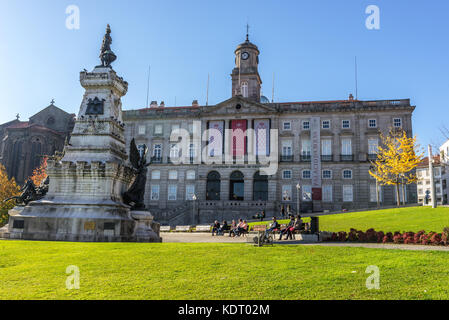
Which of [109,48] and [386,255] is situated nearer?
[386,255]

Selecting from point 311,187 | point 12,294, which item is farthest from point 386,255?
point 311,187

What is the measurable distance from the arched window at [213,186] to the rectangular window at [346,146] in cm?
1777

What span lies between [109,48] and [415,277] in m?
18.8

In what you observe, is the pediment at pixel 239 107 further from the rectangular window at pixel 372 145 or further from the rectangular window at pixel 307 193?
the rectangular window at pixel 372 145

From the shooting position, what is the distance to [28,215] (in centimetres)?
1681

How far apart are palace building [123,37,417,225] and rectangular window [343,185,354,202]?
127mm

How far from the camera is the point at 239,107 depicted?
176 ft

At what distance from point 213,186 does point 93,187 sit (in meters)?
36.0

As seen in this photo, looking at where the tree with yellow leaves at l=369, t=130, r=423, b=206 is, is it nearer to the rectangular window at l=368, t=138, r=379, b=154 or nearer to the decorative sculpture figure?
the rectangular window at l=368, t=138, r=379, b=154

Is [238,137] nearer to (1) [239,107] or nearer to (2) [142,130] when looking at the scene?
(1) [239,107]

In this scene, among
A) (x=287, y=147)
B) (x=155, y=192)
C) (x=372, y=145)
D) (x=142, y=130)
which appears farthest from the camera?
(x=142, y=130)

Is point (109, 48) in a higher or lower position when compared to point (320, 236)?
higher

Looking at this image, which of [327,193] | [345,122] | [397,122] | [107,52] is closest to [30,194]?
[107,52]

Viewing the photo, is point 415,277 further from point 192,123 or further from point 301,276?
point 192,123
